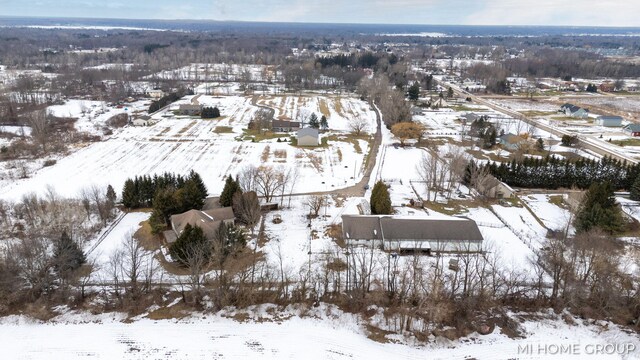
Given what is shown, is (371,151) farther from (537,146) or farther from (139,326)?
(139,326)

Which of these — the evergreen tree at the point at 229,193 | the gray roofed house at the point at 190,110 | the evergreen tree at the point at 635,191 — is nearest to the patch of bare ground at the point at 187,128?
the gray roofed house at the point at 190,110

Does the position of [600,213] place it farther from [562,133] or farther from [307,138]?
[562,133]

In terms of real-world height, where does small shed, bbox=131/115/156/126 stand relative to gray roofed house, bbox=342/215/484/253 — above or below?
above

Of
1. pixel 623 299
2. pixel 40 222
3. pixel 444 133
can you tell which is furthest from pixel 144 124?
pixel 623 299

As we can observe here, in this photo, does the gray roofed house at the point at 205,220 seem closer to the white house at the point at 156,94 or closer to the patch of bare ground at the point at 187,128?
the patch of bare ground at the point at 187,128

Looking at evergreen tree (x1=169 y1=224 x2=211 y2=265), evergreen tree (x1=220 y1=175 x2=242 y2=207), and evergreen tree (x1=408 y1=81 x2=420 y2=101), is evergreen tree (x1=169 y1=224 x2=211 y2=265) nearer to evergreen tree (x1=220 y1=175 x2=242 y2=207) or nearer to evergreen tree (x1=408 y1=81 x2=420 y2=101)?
evergreen tree (x1=220 y1=175 x2=242 y2=207)

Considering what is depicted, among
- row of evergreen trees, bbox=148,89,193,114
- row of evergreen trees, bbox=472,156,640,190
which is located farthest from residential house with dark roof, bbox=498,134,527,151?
row of evergreen trees, bbox=148,89,193,114
